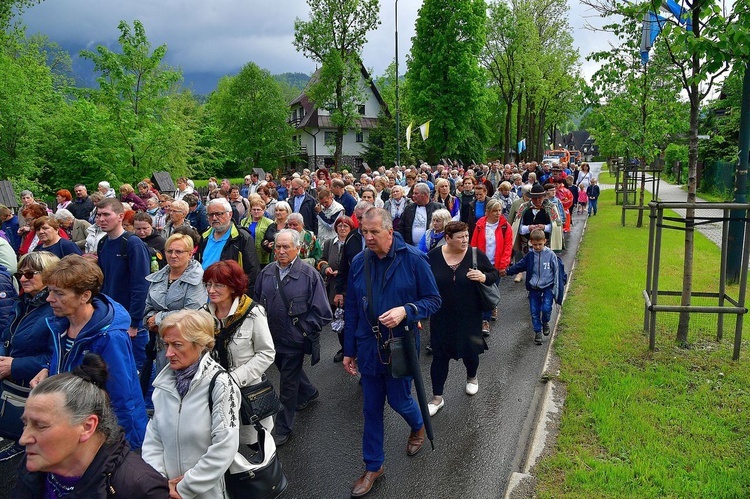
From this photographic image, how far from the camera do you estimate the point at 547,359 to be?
6871 millimetres

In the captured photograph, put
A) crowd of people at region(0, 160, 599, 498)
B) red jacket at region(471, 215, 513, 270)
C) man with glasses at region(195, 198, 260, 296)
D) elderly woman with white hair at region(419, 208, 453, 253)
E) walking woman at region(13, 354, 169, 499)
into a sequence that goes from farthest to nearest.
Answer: red jacket at region(471, 215, 513, 270), elderly woman with white hair at region(419, 208, 453, 253), man with glasses at region(195, 198, 260, 296), crowd of people at region(0, 160, 599, 498), walking woman at region(13, 354, 169, 499)

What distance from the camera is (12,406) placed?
4184 millimetres

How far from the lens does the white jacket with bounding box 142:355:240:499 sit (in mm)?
2783

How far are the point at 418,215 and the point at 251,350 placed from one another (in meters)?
5.23

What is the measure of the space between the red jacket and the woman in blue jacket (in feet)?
18.2

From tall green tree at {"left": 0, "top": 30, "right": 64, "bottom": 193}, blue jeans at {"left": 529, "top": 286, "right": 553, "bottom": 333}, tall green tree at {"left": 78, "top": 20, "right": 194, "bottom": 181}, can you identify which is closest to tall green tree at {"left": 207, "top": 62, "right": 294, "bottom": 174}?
tall green tree at {"left": 78, "top": 20, "right": 194, "bottom": 181}

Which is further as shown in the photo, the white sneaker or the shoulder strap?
the white sneaker

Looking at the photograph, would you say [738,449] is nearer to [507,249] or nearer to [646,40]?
[507,249]

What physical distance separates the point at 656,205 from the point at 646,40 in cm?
320

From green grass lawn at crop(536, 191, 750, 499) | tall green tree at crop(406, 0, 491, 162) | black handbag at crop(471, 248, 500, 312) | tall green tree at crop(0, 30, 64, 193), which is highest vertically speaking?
tall green tree at crop(406, 0, 491, 162)

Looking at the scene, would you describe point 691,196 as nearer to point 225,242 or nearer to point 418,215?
point 418,215

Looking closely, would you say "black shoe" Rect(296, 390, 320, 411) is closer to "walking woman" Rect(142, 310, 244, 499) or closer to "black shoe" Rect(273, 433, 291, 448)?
"black shoe" Rect(273, 433, 291, 448)

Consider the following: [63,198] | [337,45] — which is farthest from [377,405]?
[337,45]

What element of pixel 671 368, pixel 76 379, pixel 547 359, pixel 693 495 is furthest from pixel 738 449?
pixel 76 379
